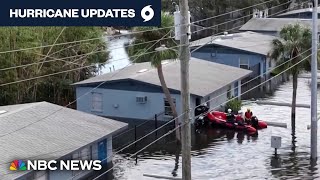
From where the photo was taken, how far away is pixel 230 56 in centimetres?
5400

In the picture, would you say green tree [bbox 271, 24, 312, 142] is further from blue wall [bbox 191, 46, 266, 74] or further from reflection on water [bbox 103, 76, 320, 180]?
blue wall [bbox 191, 46, 266, 74]

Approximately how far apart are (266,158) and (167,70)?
1366cm

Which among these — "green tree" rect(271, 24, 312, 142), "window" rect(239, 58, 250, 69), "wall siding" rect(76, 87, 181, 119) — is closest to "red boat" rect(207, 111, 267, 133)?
"green tree" rect(271, 24, 312, 142)

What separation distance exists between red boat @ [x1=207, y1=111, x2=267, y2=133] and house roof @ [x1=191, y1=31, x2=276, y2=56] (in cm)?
1380

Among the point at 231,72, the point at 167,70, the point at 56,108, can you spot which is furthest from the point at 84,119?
the point at 231,72

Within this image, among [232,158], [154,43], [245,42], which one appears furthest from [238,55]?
[232,158]

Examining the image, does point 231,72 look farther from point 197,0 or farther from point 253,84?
point 197,0

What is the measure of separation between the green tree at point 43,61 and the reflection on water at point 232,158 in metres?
9.00

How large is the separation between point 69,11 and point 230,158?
16.7 metres

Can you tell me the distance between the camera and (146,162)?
30266 mm

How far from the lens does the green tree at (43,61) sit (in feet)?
132

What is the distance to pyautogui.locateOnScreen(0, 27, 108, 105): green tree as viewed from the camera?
4038 cm

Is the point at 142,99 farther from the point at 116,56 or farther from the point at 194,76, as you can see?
the point at 116,56

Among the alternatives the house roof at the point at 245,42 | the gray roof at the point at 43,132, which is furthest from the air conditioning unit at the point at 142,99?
the house roof at the point at 245,42
